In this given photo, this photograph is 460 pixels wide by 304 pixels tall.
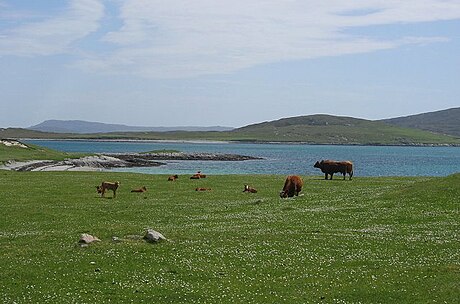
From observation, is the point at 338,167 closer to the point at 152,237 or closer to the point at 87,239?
the point at 152,237

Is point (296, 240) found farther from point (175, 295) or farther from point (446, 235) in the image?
point (175, 295)

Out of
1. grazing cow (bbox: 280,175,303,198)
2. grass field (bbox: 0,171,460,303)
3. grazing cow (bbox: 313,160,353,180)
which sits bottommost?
grass field (bbox: 0,171,460,303)

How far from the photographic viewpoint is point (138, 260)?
2158 centimetres

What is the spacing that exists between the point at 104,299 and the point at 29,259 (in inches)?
256

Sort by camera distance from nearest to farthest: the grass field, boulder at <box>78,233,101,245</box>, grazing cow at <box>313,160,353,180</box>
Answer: the grass field
boulder at <box>78,233,101,245</box>
grazing cow at <box>313,160,353,180</box>

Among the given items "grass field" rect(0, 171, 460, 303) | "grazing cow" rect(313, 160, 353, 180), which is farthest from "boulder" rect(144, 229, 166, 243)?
"grazing cow" rect(313, 160, 353, 180)

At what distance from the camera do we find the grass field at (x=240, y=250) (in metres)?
17.6

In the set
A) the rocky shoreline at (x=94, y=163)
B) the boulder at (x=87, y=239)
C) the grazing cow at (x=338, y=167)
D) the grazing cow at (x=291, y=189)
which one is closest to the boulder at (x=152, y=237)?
the boulder at (x=87, y=239)

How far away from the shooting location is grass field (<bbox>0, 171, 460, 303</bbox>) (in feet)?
57.8

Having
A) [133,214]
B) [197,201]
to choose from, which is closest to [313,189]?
[197,201]

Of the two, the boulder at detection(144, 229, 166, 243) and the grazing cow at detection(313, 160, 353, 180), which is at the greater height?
the grazing cow at detection(313, 160, 353, 180)

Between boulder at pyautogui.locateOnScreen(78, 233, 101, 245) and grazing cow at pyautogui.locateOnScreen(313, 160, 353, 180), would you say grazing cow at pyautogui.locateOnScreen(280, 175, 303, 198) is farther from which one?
boulder at pyautogui.locateOnScreen(78, 233, 101, 245)

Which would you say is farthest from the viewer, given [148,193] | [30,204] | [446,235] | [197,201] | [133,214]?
[148,193]

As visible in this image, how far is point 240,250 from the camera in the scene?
76.9 feet
